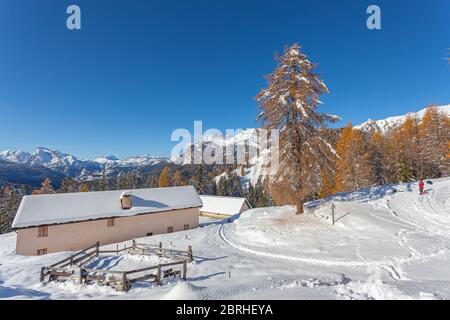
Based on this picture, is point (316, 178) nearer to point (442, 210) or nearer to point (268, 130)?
point (268, 130)

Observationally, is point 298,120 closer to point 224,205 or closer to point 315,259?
point 315,259

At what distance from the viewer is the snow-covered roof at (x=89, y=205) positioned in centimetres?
2403

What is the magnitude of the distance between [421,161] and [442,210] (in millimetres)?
26828

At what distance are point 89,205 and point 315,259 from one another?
2382cm

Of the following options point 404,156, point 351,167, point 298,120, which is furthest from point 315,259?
point 404,156

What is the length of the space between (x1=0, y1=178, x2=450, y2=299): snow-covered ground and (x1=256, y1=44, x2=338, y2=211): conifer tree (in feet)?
12.5

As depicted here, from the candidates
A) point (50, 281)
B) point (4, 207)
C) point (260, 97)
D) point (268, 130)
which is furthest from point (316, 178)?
point (4, 207)

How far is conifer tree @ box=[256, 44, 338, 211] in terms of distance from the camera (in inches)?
831

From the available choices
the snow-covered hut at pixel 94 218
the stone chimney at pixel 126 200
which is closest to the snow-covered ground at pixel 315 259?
the snow-covered hut at pixel 94 218

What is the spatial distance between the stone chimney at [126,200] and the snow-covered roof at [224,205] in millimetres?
28666

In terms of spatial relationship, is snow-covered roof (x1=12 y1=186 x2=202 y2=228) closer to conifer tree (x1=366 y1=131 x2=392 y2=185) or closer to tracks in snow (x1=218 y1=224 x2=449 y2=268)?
tracks in snow (x1=218 y1=224 x2=449 y2=268)

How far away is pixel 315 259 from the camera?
14547 millimetres

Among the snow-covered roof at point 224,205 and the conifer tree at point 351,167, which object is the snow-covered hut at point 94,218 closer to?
the snow-covered roof at point 224,205

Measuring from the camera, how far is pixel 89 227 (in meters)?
26.1
